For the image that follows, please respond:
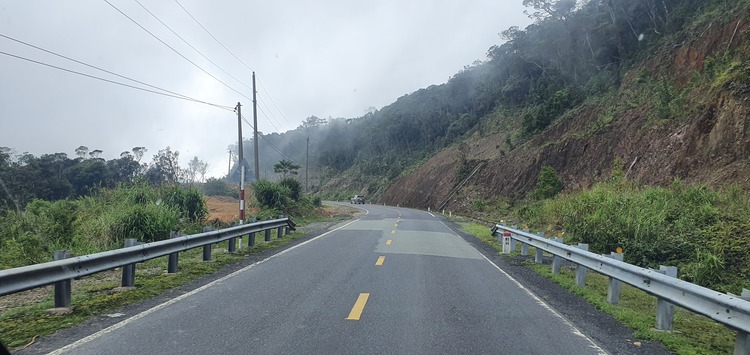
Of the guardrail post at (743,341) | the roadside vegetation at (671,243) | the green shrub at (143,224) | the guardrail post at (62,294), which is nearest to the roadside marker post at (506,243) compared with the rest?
the roadside vegetation at (671,243)

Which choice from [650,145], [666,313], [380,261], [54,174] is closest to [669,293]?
[666,313]

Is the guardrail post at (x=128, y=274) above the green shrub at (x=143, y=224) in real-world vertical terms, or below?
below

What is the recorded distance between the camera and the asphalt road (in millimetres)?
5484

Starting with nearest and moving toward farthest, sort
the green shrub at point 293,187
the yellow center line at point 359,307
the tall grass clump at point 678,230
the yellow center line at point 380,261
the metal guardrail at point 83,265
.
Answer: the metal guardrail at point 83,265
the yellow center line at point 359,307
the tall grass clump at point 678,230
the yellow center line at point 380,261
the green shrub at point 293,187

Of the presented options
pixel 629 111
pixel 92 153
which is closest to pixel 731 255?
pixel 629 111

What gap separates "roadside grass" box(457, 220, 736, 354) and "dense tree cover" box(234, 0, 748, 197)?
2765 centimetres

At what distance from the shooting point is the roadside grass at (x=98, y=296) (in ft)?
19.6

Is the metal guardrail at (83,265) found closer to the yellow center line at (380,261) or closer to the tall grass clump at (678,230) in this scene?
the yellow center line at (380,261)

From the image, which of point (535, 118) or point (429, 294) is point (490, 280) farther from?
point (535, 118)

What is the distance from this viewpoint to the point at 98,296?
7.99m

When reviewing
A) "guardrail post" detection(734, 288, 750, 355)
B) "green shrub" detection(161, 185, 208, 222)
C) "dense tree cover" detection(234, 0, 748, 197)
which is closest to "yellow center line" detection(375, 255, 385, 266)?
"guardrail post" detection(734, 288, 750, 355)

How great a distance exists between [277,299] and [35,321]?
3175 mm

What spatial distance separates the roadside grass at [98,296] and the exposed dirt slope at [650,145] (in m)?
17.9

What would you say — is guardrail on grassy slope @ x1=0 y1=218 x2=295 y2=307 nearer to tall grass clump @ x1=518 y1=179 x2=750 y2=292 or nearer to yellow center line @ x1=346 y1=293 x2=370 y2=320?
yellow center line @ x1=346 y1=293 x2=370 y2=320
